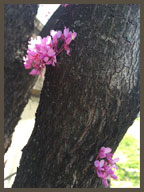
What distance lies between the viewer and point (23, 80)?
112cm

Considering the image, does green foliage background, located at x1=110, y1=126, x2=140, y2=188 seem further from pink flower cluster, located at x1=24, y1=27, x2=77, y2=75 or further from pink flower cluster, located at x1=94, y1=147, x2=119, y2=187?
pink flower cluster, located at x1=24, y1=27, x2=77, y2=75

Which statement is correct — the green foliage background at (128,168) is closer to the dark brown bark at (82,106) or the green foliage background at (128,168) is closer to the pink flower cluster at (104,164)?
the pink flower cluster at (104,164)

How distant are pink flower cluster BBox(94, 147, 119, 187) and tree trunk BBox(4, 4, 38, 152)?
51cm

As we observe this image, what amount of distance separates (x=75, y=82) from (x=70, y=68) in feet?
0.28

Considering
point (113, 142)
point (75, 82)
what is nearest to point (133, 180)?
point (113, 142)

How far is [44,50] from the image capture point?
1132 millimetres

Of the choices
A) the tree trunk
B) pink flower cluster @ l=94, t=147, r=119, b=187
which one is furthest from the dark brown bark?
the tree trunk

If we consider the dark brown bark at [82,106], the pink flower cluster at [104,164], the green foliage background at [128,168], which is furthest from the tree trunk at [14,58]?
the green foliage background at [128,168]

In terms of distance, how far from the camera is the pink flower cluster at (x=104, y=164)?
3.86 feet

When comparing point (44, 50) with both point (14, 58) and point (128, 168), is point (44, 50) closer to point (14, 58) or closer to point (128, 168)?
point (14, 58)

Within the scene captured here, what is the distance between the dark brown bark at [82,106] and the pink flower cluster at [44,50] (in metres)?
0.06

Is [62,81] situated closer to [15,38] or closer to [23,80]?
[23,80]

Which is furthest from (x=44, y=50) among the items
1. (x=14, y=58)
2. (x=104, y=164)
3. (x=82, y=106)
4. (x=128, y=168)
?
(x=128, y=168)

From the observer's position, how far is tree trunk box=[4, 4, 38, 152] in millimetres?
1043
